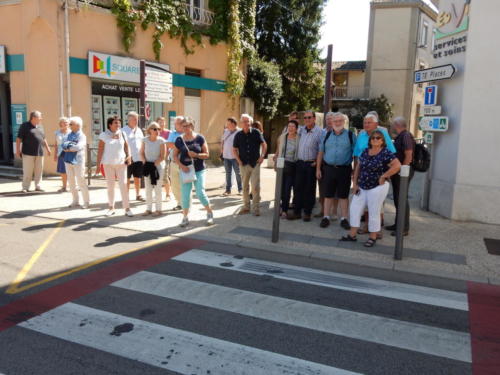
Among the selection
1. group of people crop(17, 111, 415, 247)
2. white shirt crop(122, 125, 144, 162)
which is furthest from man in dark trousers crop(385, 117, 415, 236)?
white shirt crop(122, 125, 144, 162)

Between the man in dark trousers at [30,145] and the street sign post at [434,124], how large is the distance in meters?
8.80

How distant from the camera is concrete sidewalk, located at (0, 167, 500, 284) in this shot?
577 cm

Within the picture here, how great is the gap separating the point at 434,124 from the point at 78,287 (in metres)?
7.22

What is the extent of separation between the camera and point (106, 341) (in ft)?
11.4

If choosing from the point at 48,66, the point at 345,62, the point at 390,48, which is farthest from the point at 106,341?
the point at 345,62

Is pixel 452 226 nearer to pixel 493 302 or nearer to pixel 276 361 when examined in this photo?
pixel 493 302

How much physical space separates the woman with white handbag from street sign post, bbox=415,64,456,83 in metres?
4.65

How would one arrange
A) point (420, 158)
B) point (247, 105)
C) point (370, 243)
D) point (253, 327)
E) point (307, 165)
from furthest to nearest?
point (247, 105) < point (307, 165) < point (420, 158) < point (370, 243) < point (253, 327)

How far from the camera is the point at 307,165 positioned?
7.74 meters

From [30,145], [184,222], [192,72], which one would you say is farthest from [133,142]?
[192,72]

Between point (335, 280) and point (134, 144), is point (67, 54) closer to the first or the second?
point (134, 144)

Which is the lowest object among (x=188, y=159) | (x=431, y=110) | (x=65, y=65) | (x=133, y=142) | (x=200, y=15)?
(x=188, y=159)

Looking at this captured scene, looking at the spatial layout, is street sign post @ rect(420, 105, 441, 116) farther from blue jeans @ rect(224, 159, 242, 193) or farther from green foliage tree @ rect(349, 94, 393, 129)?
green foliage tree @ rect(349, 94, 393, 129)

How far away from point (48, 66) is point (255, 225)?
29.7 ft
